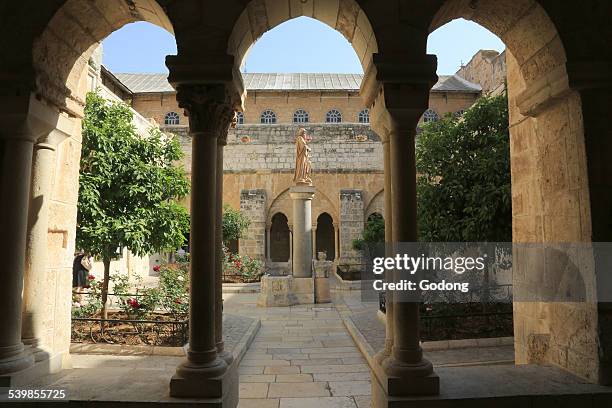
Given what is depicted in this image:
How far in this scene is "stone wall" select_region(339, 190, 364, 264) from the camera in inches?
740

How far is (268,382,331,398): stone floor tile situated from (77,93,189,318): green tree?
374 centimetres

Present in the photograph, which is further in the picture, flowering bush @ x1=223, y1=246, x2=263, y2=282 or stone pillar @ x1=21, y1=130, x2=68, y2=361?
flowering bush @ x1=223, y1=246, x2=263, y2=282

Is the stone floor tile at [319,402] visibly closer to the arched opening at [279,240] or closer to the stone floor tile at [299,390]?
the stone floor tile at [299,390]

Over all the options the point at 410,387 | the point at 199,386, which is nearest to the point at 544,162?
the point at 410,387

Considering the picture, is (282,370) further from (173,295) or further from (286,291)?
(286,291)

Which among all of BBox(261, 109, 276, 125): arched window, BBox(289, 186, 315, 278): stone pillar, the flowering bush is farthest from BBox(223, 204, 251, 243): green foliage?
BBox(261, 109, 276, 125): arched window

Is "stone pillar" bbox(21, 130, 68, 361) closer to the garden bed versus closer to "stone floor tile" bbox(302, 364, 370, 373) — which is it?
the garden bed

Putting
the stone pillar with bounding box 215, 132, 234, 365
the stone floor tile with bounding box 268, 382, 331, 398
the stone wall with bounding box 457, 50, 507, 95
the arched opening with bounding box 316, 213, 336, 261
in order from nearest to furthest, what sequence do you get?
1. the stone pillar with bounding box 215, 132, 234, 365
2. the stone floor tile with bounding box 268, 382, 331, 398
3. the arched opening with bounding box 316, 213, 336, 261
4. the stone wall with bounding box 457, 50, 507, 95

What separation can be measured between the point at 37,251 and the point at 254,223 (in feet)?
49.2

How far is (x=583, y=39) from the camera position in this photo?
3.10 meters

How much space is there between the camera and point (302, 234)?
11680 millimetres

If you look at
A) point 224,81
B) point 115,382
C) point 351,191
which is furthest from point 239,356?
point 351,191

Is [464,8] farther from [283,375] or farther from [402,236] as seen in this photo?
[283,375]

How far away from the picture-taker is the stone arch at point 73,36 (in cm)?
321
